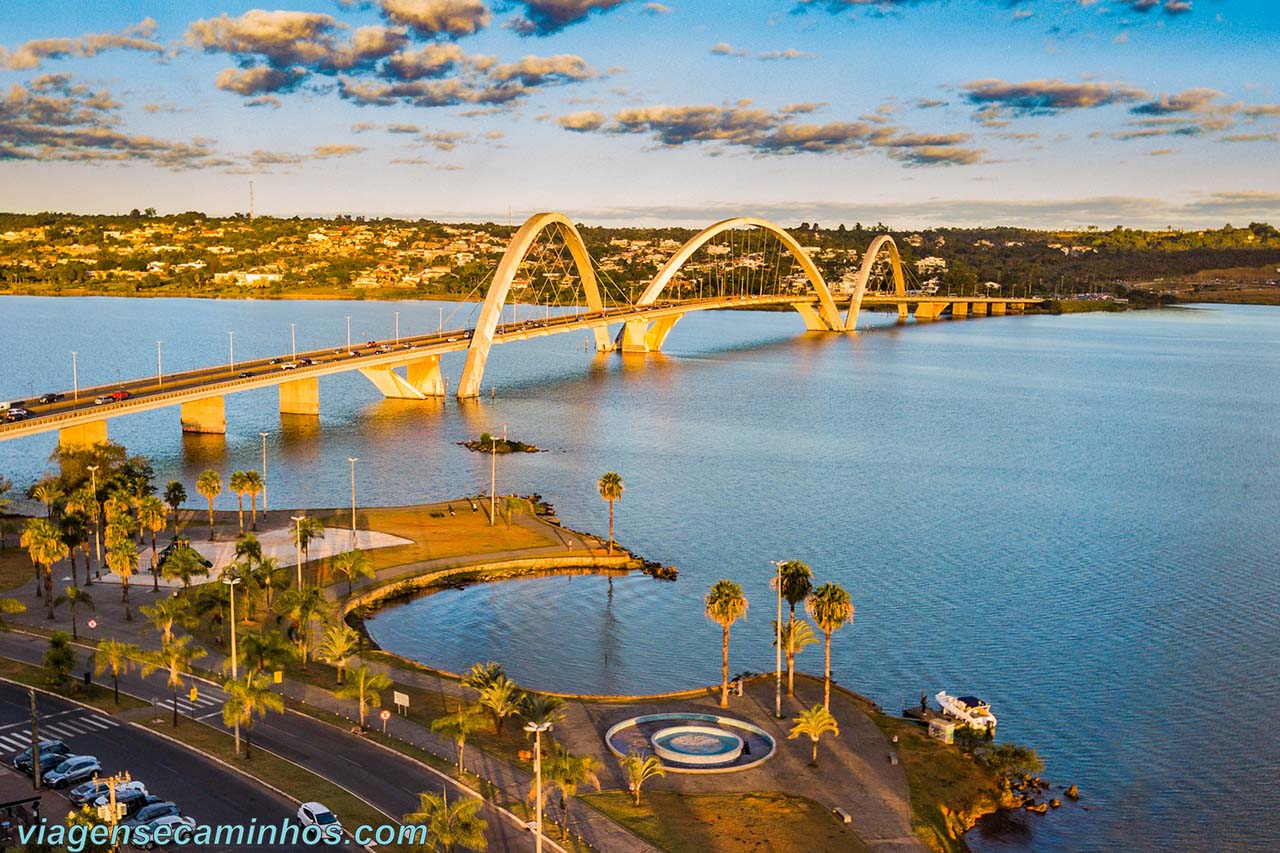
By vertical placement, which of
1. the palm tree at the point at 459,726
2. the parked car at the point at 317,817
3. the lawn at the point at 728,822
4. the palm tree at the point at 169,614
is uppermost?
the palm tree at the point at 169,614

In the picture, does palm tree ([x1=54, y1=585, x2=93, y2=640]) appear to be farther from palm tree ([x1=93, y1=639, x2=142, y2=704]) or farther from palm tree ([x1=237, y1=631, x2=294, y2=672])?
palm tree ([x1=237, y1=631, x2=294, y2=672])

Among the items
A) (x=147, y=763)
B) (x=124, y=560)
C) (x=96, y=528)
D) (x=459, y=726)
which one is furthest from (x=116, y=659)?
(x=96, y=528)

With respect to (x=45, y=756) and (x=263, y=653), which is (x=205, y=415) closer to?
(x=263, y=653)

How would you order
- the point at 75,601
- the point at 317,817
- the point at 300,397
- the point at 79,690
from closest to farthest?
1. the point at 317,817
2. the point at 79,690
3. the point at 75,601
4. the point at 300,397

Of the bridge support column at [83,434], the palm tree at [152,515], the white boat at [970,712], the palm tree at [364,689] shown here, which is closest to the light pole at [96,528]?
the palm tree at [152,515]

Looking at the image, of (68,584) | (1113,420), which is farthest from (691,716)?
(1113,420)

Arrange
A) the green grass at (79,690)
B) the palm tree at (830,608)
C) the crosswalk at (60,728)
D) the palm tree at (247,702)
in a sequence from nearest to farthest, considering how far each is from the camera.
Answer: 1. the palm tree at (247,702)
2. the crosswalk at (60,728)
3. the green grass at (79,690)
4. the palm tree at (830,608)

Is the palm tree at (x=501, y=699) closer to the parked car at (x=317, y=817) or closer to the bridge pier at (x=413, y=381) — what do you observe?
the parked car at (x=317, y=817)
